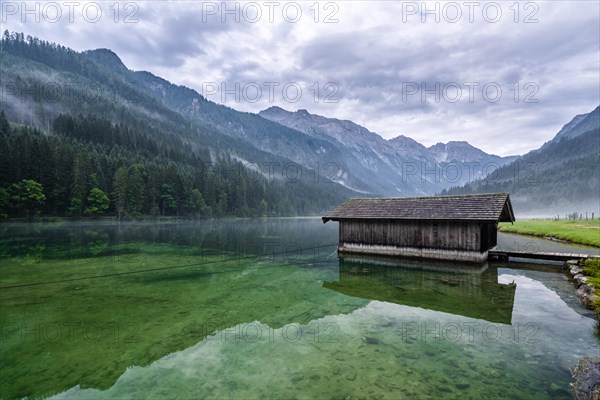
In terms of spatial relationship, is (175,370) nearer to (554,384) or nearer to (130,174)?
(554,384)

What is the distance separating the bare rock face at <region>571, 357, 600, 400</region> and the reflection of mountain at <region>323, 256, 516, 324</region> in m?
3.75

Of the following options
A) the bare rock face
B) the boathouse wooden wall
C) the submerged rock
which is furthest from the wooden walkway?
the submerged rock

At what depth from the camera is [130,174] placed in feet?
295

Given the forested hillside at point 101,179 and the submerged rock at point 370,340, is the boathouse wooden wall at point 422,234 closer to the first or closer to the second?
the submerged rock at point 370,340

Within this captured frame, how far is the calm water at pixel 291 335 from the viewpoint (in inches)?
296

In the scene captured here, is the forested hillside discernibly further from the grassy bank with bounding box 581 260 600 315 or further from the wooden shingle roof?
the grassy bank with bounding box 581 260 600 315

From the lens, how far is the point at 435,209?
25875 millimetres

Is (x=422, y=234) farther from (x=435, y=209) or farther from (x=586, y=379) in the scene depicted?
(x=586, y=379)

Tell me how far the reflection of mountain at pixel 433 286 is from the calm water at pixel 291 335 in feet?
0.41

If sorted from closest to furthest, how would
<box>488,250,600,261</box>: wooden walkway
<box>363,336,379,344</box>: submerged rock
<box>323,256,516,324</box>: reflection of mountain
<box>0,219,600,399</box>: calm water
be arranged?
<box>0,219,600,399</box>: calm water → <box>363,336,379,344</box>: submerged rock → <box>323,256,516,324</box>: reflection of mountain → <box>488,250,600,261</box>: wooden walkway

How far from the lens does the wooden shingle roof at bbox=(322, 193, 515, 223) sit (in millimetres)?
Answer: 23547

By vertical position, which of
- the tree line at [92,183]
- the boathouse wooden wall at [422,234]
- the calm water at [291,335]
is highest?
the tree line at [92,183]

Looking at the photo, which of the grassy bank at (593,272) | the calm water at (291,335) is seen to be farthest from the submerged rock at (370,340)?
the grassy bank at (593,272)

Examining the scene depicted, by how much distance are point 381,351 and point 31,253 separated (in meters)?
34.3
